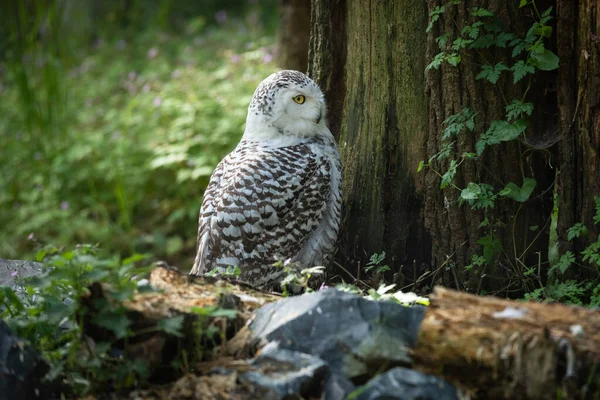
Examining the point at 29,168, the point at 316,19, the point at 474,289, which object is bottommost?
the point at 474,289

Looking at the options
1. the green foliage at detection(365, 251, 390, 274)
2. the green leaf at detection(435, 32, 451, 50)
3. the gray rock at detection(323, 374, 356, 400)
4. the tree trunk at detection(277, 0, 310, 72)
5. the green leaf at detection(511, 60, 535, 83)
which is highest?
the tree trunk at detection(277, 0, 310, 72)

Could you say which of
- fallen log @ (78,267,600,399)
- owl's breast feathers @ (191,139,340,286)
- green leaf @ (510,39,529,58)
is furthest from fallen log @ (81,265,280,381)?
green leaf @ (510,39,529,58)

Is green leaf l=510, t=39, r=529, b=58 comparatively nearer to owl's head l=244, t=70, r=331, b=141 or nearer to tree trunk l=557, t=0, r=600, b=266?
tree trunk l=557, t=0, r=600, b=266

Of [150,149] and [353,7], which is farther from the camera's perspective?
[150,149]

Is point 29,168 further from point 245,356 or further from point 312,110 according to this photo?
point 245,356

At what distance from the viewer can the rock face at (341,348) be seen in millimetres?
2367

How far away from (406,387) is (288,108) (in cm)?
254

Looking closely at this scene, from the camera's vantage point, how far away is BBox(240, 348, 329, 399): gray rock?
7.90 feet

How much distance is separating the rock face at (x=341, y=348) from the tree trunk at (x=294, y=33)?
599 cm

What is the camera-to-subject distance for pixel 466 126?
3721 mm

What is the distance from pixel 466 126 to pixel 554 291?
3.20ft

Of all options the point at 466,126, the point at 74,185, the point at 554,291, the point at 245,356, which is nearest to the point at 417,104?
the point at 466,126

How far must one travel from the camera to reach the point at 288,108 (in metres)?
4.51

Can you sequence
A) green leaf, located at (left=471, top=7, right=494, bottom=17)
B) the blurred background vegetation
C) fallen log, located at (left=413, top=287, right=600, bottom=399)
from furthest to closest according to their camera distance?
1. the blurred background vegetation
2. green leaf, located at (left=471, top=7, right=494, bottom=17)
3. fallen log, located at (left=413, top=287, right=600, bottom=399)
